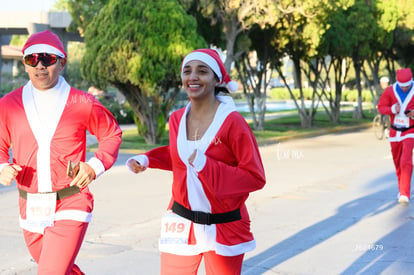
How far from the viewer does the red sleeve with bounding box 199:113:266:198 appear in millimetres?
3693

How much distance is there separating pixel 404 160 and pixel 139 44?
424 inches

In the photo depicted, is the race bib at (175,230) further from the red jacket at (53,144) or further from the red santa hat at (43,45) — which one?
the red santa hat at (43,45)

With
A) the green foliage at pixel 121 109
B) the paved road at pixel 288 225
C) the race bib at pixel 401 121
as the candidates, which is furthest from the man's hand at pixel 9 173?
the green foliage at pixel 121 109

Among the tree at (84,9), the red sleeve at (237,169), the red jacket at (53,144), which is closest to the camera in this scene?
the red sleeve at (237,169)

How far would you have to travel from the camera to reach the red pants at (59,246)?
429 cm

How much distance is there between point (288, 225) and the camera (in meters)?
9.05

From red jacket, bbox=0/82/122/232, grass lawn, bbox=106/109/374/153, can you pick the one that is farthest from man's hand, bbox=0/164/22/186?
grass lawn, bbox=106/109/374/153

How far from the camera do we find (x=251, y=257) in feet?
24.1

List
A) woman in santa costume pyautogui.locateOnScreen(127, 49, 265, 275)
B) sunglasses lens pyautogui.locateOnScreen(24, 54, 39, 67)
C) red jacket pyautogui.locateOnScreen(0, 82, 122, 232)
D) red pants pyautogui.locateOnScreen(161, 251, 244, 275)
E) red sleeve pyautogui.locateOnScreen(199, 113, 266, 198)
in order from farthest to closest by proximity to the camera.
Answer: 1. sunglasses lens pyautogui.locateOnScreen(24, 54, 39, 67)
2. red jacket pyautogui.locateOnScreen(0, 82, 122, 232)
3. red pants pyautogui.locateOnScreen(161, 251, 244, 275)
4. woman in santa costume pyautogui.locateOnScreen(127, 49, 265, 275)
5. red sleeve pyautogui.locateOnScreen(199, 113, 266, 198)

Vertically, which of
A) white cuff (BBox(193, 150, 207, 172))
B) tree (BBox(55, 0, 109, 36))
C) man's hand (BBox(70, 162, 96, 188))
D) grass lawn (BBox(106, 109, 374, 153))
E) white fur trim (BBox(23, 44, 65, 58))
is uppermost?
tree (BBox(55, 0, 109, 36))

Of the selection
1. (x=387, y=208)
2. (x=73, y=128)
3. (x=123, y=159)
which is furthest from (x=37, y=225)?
(x=123, y=159)

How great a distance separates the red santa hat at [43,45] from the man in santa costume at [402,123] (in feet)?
22.1

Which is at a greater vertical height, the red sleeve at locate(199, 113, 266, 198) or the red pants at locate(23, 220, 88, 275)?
the red sleeve at locate(199, 113, 266, 198)

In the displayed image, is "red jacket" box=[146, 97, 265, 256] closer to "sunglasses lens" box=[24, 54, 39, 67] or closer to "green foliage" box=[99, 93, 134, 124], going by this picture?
"sunglasses lens" box=[24, 54, 39, 67]
